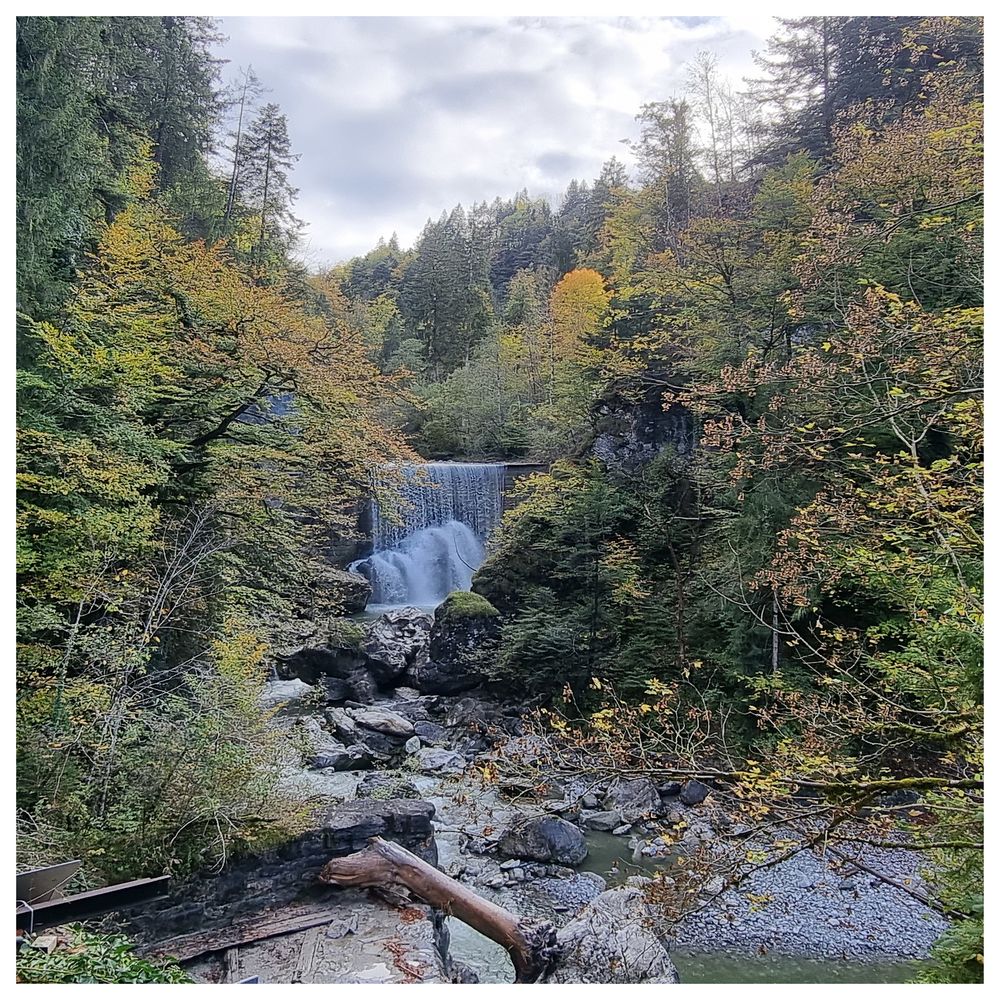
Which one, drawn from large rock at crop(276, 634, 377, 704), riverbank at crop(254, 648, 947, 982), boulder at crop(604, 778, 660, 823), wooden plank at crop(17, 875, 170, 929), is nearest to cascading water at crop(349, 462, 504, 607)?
large rock at crop(276, 634, 377, 704)

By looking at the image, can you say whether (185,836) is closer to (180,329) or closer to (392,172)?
(180,329)

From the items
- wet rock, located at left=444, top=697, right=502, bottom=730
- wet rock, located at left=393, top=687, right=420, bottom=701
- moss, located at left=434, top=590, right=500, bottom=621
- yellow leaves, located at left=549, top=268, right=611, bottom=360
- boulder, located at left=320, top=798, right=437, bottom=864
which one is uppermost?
yellow leaves, located at left=549, top=268, right=611, bottom=360

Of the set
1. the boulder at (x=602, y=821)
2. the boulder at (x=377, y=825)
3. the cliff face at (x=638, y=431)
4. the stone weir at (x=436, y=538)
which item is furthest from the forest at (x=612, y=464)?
the stone weir at (x=436, y=538)

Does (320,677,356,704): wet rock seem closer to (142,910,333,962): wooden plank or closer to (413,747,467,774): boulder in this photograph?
(413,747,467,774): boulder

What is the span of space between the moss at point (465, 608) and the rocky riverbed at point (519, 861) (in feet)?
4.68

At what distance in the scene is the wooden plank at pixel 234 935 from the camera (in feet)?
12.6

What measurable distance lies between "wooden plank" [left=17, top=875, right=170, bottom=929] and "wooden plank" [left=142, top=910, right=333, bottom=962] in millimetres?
369

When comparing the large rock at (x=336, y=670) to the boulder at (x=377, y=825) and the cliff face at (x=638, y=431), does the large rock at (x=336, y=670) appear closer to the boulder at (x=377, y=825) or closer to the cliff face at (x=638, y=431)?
the boulder at (x=377, y=825)

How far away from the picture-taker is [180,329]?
5711 mm

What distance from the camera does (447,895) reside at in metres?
4.23

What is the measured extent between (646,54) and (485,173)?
1.95 metres

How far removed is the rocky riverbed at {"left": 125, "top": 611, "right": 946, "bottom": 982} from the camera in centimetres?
370
